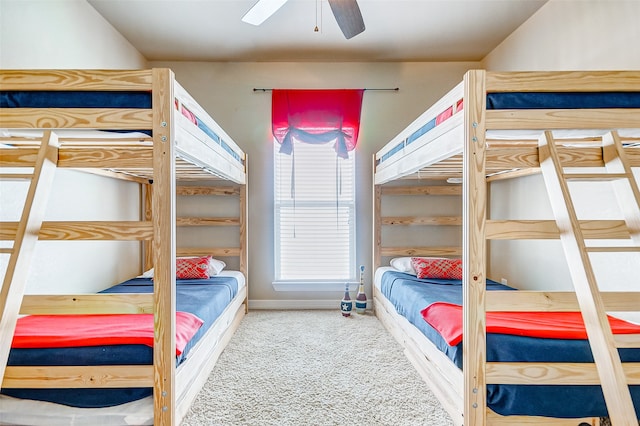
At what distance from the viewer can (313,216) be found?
3.89 meters

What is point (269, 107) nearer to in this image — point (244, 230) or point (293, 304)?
point (244, 230)

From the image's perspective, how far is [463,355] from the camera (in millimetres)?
1492

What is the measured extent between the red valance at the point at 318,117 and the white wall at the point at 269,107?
157mm

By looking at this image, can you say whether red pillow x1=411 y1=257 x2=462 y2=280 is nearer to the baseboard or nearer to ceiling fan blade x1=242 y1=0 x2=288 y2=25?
the baseboard

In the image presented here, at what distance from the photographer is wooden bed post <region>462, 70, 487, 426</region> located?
1450 mm

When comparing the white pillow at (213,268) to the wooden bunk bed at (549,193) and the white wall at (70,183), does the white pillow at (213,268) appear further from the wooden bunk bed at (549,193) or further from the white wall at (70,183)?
the wooden bunk bed at (549,193)

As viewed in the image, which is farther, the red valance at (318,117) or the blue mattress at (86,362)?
the red valance at (318,117)

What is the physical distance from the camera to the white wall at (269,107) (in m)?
3.81

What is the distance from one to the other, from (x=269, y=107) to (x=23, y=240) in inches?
112

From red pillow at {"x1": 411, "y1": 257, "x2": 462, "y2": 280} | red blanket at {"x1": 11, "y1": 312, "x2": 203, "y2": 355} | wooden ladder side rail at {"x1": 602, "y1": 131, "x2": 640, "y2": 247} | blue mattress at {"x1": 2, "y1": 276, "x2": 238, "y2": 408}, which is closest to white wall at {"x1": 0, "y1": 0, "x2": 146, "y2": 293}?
red blanket at {"x1": 11, "y1": 312, "x2": 203, "y2": 355}

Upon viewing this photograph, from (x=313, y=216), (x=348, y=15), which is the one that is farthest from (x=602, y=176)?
(x=313, y=216)

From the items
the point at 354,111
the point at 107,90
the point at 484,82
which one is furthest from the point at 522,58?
the point at 107,90

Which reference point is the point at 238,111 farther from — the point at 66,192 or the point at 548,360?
the point at 548,360

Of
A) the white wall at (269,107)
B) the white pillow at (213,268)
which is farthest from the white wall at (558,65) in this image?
the white pillow at (213,268)
